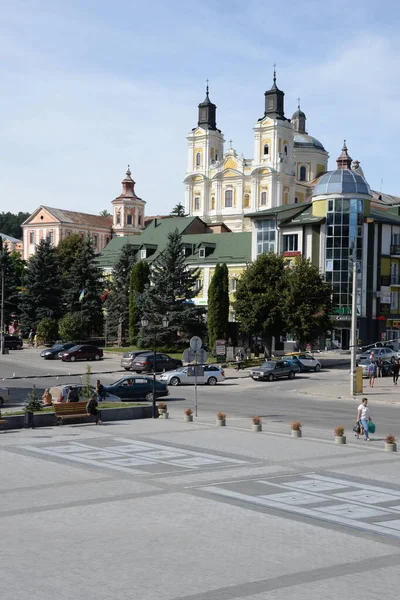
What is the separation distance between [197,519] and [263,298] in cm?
4542

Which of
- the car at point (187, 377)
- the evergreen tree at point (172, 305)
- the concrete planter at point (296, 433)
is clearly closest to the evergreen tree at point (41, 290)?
the evergreen tree at point (172, 305)

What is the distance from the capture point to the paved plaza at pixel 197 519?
434 inches

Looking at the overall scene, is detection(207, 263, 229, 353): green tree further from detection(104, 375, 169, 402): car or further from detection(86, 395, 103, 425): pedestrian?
detection(86, 395, 103, 425): pedestrian

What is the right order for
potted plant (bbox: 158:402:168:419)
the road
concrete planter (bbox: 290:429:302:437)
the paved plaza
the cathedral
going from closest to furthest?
the paved plaza
concrete planter (bbox: 290:429:302:437)
potted plant (bbox: 158:402:168:419)
the road
the cathedral

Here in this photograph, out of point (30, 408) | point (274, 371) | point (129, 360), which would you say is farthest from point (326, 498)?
point (129, 360)

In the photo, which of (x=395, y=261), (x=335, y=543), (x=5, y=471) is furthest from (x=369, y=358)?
(x=335, y=543)

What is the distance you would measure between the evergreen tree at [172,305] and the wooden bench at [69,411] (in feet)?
123

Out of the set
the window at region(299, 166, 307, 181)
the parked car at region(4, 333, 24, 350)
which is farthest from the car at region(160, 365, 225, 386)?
the window at region(299, 166, 307, 181)

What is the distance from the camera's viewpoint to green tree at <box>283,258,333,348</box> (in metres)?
58.7

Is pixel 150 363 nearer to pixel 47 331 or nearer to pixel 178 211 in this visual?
pixel 47 331

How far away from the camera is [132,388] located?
37.2 metres

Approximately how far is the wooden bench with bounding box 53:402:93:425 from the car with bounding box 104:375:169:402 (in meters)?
7.40

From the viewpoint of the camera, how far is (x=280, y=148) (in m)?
125

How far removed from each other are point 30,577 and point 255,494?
Result: 693cm
